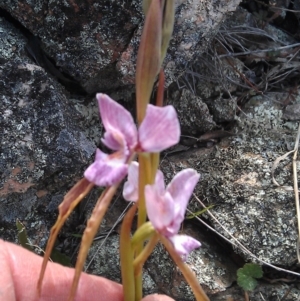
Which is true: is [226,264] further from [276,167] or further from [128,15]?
[128,15]

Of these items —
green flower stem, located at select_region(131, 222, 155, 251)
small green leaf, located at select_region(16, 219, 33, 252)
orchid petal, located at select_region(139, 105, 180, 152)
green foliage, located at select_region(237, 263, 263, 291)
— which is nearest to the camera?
orchid petal, located at select_region(139, 105, 180, 152)

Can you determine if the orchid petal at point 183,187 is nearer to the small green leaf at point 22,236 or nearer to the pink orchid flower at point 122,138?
the pink orchid flower at point 122,138

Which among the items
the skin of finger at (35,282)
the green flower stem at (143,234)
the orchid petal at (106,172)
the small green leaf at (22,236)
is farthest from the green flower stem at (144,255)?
the small green leaf at (22,236)

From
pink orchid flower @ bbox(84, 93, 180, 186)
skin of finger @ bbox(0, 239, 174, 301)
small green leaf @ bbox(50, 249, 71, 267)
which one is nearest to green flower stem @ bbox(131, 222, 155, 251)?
pink orchid flower @ bbox(84, 93, 180, 186)

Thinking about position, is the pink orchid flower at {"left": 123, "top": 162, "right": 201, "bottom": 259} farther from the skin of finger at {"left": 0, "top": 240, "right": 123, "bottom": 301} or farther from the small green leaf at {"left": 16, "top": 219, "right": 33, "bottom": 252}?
the small green leaf at {"left": 16, "top": 219, "right": 33, "bottom": 252}

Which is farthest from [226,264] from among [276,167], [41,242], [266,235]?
[41,242]
